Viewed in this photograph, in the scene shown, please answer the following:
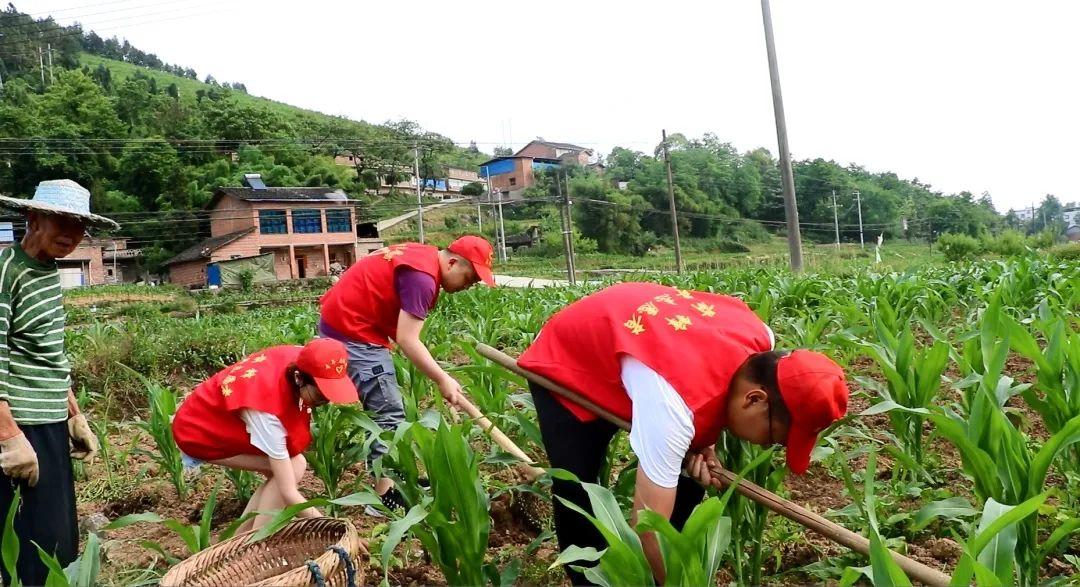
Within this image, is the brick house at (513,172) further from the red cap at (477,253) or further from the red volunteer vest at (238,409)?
the red volunteer vest at (238,409)

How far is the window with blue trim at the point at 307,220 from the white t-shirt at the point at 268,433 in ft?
101

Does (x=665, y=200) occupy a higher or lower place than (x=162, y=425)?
higher

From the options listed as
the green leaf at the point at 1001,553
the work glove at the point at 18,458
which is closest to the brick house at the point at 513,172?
the work glove at the point at 18,458

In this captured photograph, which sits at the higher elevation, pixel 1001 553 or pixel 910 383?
pixel 910 383

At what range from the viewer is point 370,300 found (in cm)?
286

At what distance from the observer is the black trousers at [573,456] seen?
6.16 feet

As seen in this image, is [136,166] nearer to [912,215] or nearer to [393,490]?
[393,490]

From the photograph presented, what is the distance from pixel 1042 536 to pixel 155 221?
128 feet

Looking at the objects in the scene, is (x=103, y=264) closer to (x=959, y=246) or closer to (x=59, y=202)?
(x=959, y=246)

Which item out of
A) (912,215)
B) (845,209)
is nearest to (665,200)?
(845,209)

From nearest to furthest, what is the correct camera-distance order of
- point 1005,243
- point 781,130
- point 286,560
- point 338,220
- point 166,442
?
point 286,560, point 166,442, point 781,130, point 1005,243, point 338,220

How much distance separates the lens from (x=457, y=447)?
67.9 inches

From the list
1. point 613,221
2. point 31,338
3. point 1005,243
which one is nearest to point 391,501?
point 31,338

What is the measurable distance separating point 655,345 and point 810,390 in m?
0.35
